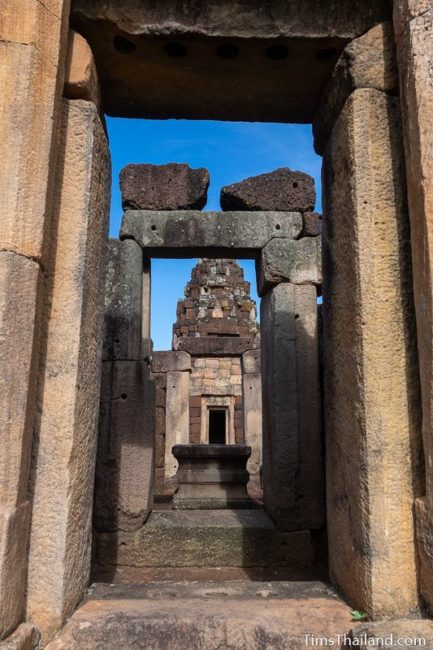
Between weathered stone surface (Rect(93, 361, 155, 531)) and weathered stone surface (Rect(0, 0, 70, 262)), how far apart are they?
13.4 ft

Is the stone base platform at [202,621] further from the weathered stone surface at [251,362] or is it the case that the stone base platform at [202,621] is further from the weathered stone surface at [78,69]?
the weathered stone surface at [251,362]

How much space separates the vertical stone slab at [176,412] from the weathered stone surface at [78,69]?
11.3 m

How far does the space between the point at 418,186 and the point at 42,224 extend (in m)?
1.47

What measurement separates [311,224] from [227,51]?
4.20 meters

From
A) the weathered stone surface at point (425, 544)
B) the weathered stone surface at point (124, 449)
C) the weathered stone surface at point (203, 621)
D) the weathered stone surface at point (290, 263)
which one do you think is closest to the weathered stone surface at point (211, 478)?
the weathered stone surface at point (124, 449)

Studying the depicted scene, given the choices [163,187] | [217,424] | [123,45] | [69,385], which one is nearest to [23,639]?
[69,385]

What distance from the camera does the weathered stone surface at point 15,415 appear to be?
1801 millimetres

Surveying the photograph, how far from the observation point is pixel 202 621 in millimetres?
1984

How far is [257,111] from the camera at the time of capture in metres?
3.21

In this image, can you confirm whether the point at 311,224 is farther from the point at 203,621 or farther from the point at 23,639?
the point at 23,639

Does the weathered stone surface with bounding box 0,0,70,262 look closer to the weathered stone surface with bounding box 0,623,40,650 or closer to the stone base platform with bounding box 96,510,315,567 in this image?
the weathered stone surface with bounding box 0,623,40,650

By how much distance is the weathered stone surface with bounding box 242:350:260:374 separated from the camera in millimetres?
13031

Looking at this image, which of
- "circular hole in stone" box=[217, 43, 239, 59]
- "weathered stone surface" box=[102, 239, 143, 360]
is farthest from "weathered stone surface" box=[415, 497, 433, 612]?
"weathered stone surface" box=[102, 239, 143, 360]

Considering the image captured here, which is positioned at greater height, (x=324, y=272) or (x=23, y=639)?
(x=324, y=272)
